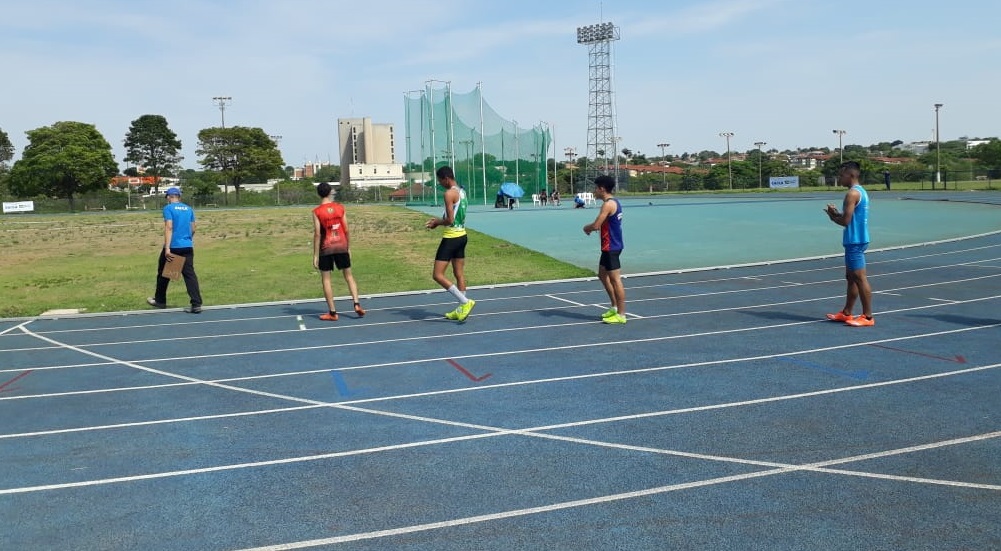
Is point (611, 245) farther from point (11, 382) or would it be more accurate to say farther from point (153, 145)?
point (153, 145)

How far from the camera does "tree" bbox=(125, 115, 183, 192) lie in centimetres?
9294

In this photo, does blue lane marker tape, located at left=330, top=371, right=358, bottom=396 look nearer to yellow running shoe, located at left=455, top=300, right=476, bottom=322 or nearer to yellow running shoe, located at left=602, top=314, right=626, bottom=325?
yellow running shoe, located at left=455, top=300, right=476, bottom=322

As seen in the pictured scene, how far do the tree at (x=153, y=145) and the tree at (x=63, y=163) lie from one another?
30.5ft

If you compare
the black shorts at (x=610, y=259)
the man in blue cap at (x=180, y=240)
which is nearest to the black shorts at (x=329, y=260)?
the man in blue cap at (x=180, y=240)

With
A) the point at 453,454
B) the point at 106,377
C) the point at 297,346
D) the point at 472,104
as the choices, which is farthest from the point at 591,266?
the point at 472,104

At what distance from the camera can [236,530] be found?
3865 mm

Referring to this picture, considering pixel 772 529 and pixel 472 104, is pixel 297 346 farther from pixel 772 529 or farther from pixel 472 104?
pixel 472 104

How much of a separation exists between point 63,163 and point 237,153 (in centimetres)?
1695

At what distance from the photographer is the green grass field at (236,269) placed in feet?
42.1

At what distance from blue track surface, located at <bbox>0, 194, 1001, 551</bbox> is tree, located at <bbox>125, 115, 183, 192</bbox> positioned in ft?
301

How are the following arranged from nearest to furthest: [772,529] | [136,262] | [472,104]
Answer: [772,529], [136,262], [472,104]

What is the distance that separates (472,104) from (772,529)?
168 feet

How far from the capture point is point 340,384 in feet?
22.3

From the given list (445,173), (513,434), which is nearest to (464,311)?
(445,173)
